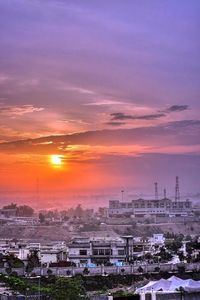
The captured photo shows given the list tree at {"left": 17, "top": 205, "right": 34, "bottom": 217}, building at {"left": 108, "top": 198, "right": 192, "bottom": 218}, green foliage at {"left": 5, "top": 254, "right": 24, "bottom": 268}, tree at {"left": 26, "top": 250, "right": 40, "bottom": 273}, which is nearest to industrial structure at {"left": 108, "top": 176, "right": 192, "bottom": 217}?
building at {"left": 108, "top": 198, "right": 192, "bottom": 218}

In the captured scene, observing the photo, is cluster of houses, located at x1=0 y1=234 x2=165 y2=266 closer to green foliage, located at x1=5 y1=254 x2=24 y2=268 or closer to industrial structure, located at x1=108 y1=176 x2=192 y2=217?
green foliage, located at x1=5 y1=254 x2=24 y2=268

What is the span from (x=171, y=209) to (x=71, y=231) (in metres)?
11.6

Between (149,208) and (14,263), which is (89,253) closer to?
(14,263)

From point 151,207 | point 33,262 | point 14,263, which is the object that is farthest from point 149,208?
point 14,263

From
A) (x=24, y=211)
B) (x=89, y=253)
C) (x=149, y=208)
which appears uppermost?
(x=149, y=208)

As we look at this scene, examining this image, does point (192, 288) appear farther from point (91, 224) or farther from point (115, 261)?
point (91, 224)

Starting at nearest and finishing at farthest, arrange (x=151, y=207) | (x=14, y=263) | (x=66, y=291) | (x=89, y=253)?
1. (x=66, y=291)
2. (x=14, y=263)
3. (x=89, y=253)
4. (x=151, y=207)

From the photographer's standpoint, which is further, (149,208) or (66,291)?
(149,208)

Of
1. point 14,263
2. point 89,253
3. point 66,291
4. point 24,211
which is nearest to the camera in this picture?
point 66,291

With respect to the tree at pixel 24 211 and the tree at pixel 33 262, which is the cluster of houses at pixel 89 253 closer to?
the tree at pixel 33 262

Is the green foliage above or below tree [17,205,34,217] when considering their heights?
below

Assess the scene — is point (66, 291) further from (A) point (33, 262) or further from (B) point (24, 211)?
(B) point (24, 211)

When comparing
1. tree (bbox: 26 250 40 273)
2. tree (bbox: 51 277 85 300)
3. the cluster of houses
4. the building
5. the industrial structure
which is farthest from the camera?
the building

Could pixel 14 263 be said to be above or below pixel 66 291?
above
